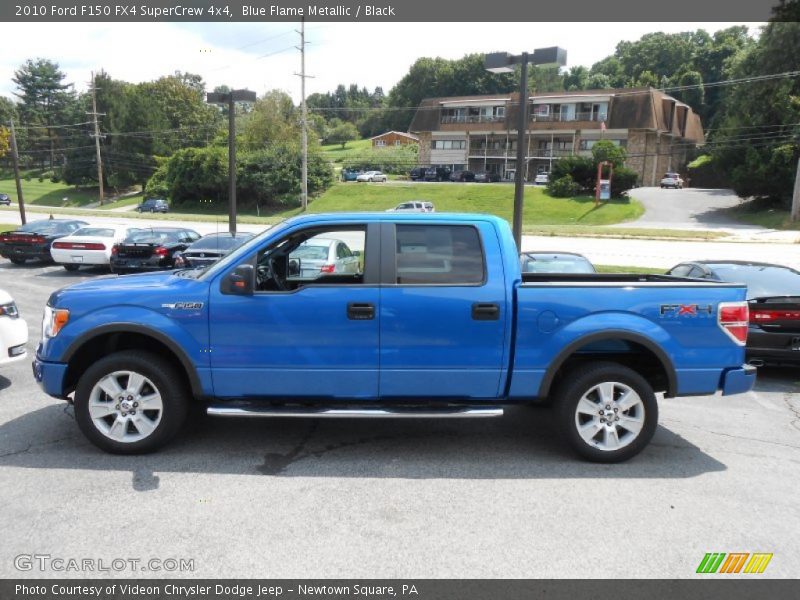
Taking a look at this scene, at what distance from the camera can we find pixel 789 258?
23.9 metres

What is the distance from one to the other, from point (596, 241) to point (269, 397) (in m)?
28.9

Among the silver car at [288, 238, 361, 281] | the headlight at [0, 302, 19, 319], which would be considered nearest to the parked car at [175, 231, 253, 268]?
the headlight at [0, 302, 19, 319]

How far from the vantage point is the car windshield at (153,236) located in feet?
54.4

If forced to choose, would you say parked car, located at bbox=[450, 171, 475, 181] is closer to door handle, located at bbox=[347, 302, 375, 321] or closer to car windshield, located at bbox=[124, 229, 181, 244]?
car windshield, located at bbox=[124, 229, 181, 244]

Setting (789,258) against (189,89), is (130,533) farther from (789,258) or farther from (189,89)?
(189,89)

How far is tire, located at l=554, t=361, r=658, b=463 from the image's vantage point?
4938 millimetres

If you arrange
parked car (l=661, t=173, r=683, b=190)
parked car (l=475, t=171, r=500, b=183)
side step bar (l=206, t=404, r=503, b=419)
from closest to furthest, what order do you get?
side step bar (l=206, t=404, r=503, b=419)
parked car (l=661, t=173, r=683, b=190)
parked car (l=475, t=171, r=500, b=183)

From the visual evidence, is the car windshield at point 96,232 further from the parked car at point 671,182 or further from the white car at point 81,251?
the parked car at point 671,182

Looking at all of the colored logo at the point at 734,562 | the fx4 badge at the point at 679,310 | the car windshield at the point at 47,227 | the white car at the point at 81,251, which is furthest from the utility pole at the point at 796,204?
the colored logo at the point at 734,562

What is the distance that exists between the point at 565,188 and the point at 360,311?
163 feet

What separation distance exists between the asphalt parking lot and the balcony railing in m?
70.0

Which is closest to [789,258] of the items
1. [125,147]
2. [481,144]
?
[481,144]

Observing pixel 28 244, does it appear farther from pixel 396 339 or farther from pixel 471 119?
pixel 471 119

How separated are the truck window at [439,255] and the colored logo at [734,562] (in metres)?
2.41
